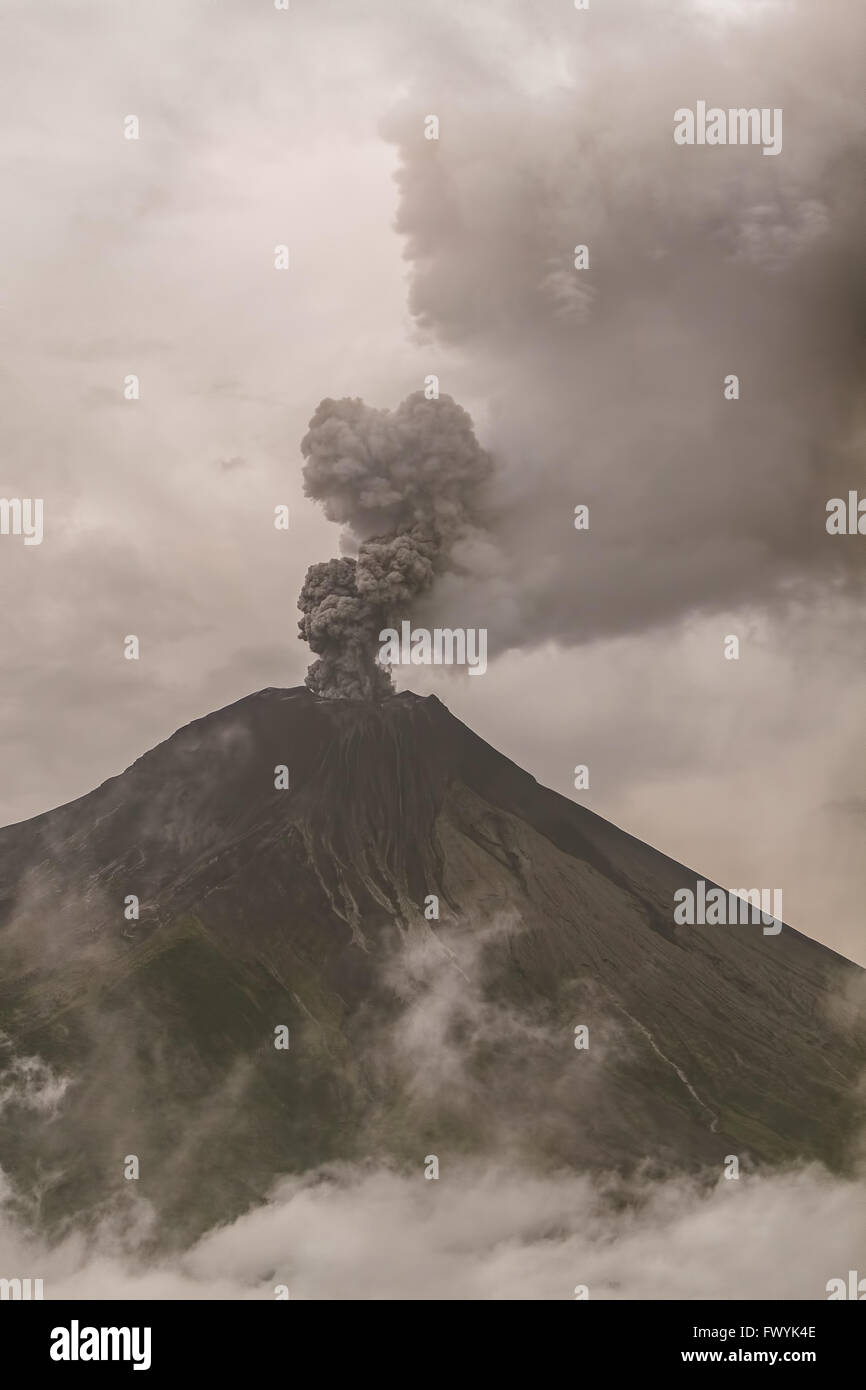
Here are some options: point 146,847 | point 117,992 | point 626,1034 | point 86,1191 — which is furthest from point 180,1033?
point 626,1034

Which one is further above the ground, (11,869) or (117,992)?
(11,869)

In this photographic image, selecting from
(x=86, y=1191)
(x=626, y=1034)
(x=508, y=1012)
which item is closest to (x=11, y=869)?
(x=86, y=1191)

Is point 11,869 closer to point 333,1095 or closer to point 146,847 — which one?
point 146,847

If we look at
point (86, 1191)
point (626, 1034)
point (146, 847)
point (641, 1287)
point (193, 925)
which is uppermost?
point (146, 847)

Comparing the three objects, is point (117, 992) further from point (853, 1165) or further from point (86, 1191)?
point (853, 1165)

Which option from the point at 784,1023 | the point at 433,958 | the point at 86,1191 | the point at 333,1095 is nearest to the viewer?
the point at 86,1191

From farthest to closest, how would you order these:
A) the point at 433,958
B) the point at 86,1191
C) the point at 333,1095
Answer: the point at 433,958, the point at 333,1095, the point at 86,1191

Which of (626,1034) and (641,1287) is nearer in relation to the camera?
(641,1287)
